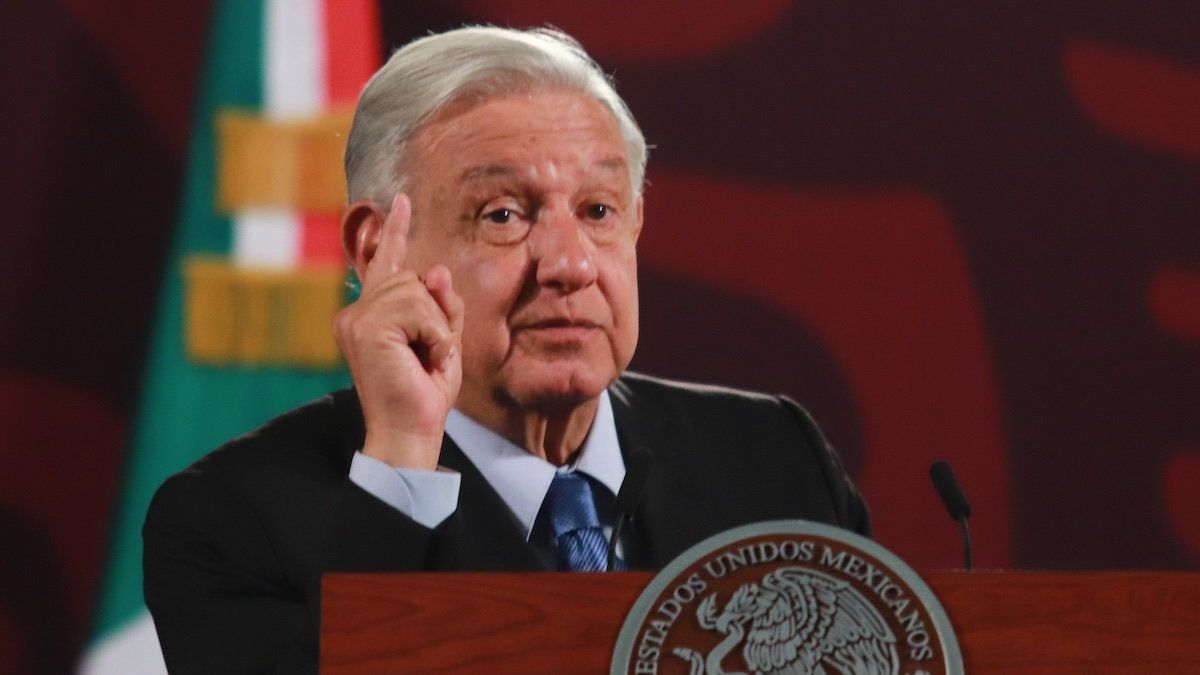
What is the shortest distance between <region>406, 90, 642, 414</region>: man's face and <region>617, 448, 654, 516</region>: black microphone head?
484 mm

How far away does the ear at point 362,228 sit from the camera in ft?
6.58

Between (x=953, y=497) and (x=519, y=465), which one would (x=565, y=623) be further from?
(x=519, y=465)

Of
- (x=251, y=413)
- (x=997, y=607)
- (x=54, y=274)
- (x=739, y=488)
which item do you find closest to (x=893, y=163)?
(x=739, y=488)

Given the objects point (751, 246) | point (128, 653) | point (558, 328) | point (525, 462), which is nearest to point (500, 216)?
point (558, 328)

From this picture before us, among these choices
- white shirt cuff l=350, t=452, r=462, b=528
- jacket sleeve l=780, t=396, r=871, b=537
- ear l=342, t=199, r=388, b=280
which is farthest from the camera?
jacket sleeve l=780, t=396, r=871, b=537

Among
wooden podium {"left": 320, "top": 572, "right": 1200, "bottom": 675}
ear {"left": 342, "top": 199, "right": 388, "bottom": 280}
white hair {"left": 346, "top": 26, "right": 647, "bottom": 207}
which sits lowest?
ear {"left": 342, "top": 199, "right": 388, "bottom": 280}

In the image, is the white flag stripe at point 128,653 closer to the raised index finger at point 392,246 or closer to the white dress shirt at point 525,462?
the white dress shirt at point 525,462

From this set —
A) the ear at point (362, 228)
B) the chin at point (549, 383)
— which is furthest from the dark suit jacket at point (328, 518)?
the ear at point (362, 228)

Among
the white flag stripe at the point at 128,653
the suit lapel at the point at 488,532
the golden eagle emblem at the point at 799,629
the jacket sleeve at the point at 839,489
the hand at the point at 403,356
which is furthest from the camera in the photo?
the white flag stripe at the point at 128,653

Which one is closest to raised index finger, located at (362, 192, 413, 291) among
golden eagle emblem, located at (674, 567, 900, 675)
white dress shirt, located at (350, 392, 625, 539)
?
white dress shirt, located at (350, 392, 625, 539)

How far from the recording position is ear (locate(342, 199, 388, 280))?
2006 mm

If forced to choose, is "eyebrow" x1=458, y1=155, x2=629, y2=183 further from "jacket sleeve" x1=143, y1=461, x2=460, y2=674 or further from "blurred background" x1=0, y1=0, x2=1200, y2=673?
"blurred background" x1=0, y1=0, x2=1200, y2=673

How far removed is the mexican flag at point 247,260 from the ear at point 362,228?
69 centimetres

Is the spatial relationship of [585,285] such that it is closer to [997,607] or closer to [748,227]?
[997,607]
